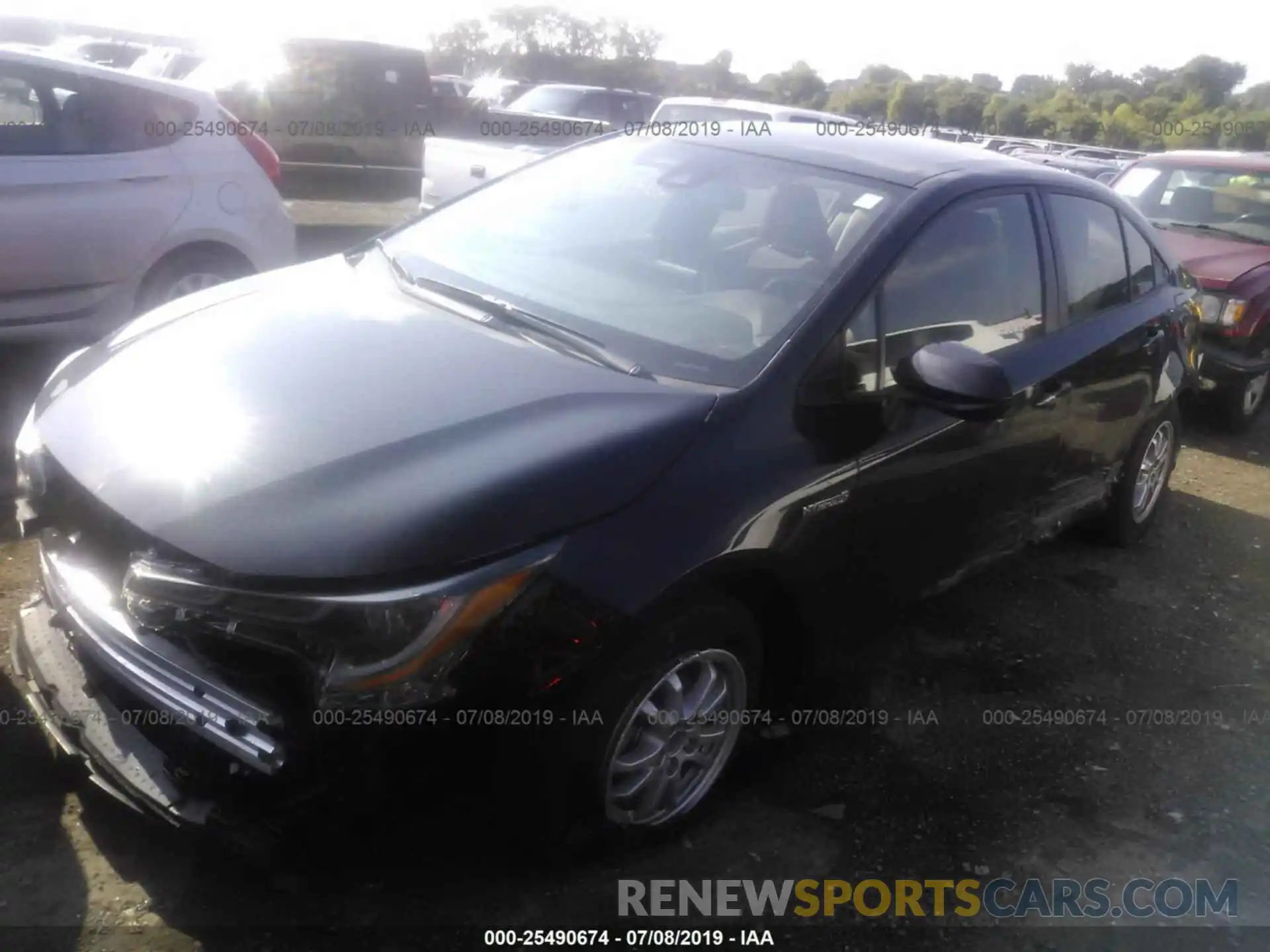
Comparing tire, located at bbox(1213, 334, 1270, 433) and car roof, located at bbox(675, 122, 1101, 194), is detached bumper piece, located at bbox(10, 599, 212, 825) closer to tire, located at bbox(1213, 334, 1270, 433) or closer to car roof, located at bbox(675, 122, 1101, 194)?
car roof, located at bbox(675, 122, 1101, 194)

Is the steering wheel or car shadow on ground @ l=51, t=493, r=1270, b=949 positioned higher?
the steering wheel

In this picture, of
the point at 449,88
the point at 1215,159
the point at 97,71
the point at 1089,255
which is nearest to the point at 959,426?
the point at 1089,255

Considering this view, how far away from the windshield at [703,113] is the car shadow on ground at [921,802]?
6477mm

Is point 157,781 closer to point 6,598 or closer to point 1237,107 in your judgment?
point 6,598

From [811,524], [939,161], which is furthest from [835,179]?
[811,524]

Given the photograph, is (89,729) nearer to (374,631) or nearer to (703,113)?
(374,631)

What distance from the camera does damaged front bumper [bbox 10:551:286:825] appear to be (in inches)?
86.4

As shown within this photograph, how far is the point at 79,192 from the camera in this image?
17.6ft

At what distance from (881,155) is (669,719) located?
1989 millimetres

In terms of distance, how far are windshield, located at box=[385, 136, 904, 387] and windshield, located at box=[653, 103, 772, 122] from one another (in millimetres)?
6654

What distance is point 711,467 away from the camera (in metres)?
2.58

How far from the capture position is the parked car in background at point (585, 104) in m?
13.4

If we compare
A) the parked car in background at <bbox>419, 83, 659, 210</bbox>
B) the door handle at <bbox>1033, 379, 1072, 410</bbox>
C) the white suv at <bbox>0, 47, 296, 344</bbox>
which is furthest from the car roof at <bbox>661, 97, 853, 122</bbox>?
the door handle at <bbox>1033, 379, 1072, 410</bbox>

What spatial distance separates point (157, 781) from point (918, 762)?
2185 millimetres
